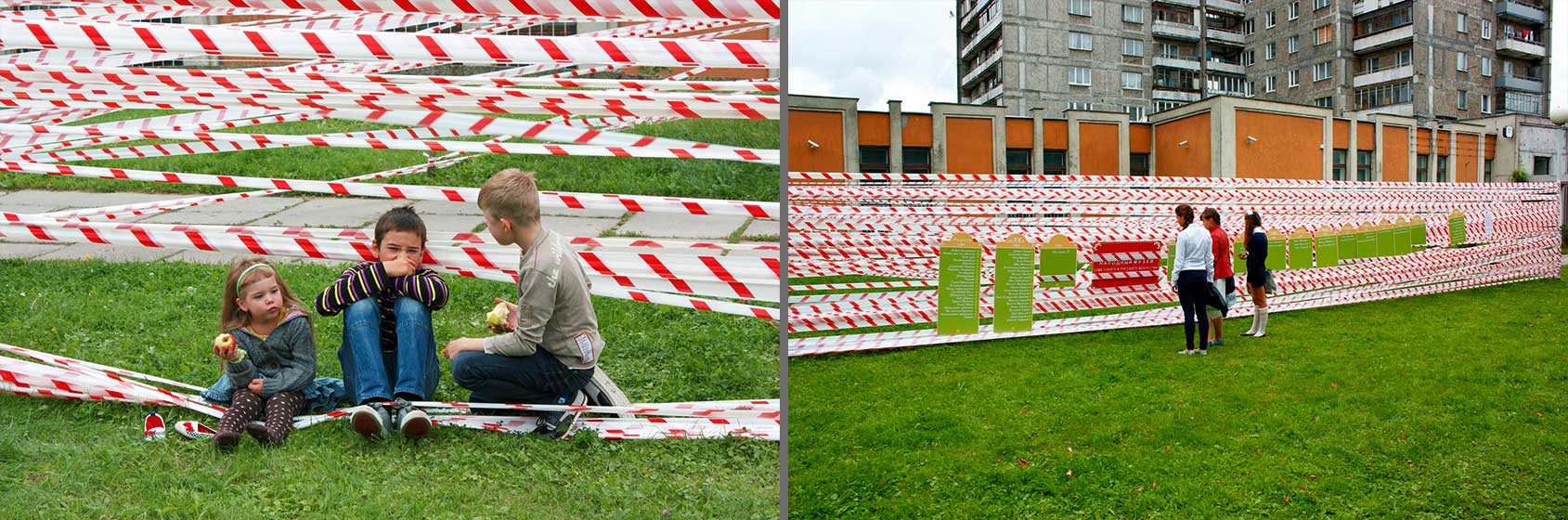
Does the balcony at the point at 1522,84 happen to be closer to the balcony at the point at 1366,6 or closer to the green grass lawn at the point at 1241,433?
the balcony at the point at 1366,6

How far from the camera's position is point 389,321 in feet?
4.63

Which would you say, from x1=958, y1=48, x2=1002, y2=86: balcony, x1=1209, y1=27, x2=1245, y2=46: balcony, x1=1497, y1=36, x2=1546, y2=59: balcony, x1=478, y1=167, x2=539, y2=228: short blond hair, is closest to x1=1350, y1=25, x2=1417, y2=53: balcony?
x1=1497, y1=36, x2=1546, y2=59: balcony

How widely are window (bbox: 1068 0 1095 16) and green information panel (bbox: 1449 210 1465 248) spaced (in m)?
1.61

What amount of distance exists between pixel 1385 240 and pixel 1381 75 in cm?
142

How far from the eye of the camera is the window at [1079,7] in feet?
6.82

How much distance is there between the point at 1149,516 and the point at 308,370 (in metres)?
1.76

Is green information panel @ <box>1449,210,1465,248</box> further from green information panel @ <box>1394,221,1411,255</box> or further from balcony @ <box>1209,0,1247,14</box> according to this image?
balcony @ <box>1209,0,1247,14</box>

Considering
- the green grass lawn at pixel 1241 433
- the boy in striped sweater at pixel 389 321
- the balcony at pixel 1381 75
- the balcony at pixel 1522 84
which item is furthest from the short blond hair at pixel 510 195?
the balcony at pixel 1522 84

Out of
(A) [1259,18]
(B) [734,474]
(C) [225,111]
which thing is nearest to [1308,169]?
(A) [1259,18]

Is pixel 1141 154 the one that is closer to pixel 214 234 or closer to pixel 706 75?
pixel 706 75

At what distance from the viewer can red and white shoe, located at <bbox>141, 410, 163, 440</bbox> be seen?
1435mm

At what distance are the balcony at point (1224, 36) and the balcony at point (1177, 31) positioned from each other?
0.35ft

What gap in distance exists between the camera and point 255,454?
54.6 inches

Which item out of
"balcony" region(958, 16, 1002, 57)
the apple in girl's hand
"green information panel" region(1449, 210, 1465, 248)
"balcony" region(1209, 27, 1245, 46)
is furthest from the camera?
"green information panel" region(1449, 210, 1465, 248)
